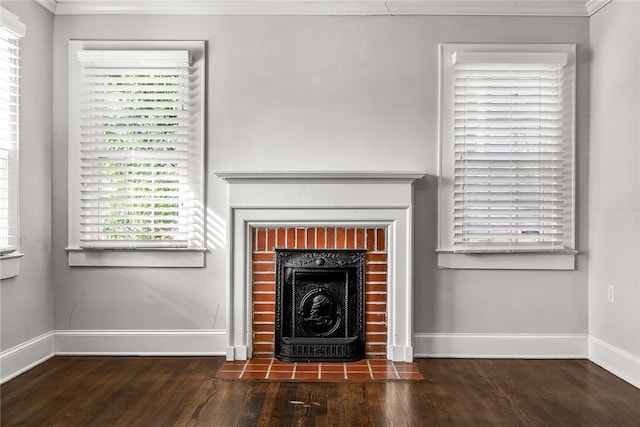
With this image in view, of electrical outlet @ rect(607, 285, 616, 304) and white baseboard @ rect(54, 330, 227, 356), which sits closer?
electrical outlet @ rect(607, 285, 616, 304)

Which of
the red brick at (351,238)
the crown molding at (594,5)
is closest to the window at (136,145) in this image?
the red brick at (351,238)

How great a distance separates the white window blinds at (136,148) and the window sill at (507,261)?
5.95ft

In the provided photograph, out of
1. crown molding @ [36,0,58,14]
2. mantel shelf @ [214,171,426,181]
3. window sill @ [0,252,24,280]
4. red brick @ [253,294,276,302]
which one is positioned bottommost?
red brick @ [253,294,276,302]

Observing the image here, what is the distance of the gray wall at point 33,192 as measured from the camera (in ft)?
11.4

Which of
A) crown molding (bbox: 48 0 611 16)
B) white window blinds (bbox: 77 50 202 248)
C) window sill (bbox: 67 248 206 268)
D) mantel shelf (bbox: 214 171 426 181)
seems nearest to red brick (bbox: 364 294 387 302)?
mantel shelf (bbox: 214 171 426 181)

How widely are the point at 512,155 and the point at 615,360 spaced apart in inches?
57.3

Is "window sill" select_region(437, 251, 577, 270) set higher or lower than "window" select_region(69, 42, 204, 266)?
lower

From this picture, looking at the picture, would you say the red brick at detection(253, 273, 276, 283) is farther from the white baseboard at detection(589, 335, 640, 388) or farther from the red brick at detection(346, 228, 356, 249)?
the white baseboard at detection(589, 335, 640, 388)

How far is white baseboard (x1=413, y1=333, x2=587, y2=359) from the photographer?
3.89 meters

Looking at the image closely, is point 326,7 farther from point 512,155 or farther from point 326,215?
point 512,155

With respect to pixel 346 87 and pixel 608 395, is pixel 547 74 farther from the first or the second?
pixel 608 395

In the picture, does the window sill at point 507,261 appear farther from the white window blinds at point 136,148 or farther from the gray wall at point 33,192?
the gray wall at point 33,192

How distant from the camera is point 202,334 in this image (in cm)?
393

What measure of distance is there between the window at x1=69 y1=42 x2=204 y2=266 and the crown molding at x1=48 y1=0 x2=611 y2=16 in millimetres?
237
